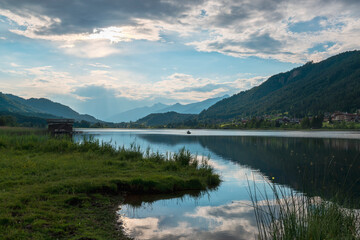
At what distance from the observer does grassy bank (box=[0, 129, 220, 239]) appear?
8.79 metres

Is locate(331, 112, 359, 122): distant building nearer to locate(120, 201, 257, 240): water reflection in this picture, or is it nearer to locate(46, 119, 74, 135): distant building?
locate(46, 119, 74, 135): distant building

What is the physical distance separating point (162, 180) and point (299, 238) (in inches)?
440

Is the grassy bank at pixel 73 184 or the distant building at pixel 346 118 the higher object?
the distant building at pixel 346 118

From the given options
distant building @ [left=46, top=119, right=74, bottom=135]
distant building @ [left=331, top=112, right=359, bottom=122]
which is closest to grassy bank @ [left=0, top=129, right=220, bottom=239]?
distant building @ [left=46, top=119, right=74, bottom=135]

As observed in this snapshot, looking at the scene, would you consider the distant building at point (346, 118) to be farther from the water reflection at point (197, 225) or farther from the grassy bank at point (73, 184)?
the water reflection at point (197, 225)

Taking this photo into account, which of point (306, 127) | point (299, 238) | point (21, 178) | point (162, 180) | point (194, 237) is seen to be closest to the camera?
point (299, 238)

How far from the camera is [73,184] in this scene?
13445 millimetres

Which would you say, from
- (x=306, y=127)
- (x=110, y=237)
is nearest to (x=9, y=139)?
(x=110, y=237)

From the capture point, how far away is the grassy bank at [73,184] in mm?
8789

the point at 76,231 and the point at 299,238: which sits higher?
the point at 299,238

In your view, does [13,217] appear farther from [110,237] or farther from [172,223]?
[172,223]

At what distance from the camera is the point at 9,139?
2530 cm

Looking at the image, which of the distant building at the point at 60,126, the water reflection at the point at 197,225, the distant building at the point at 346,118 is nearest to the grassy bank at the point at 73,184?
the water reflection at the point at 197,225

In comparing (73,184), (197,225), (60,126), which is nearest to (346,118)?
(60,126)
